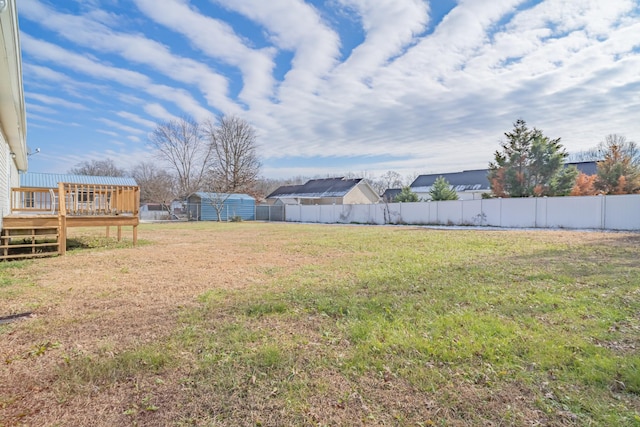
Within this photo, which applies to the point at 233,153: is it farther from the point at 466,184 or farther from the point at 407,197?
the point at 466,184

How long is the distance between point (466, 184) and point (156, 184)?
35.3 m

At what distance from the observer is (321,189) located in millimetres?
34750

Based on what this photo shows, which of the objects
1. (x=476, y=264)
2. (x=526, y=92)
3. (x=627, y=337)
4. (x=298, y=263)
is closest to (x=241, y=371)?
(x=627, y=337)

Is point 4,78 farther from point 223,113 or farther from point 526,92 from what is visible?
point 223,113

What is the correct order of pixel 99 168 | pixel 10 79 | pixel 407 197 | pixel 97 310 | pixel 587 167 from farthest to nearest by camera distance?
pixel 99 168, pixel 587 167, pixel 407 197, pixel 10 79, pixel 97 310

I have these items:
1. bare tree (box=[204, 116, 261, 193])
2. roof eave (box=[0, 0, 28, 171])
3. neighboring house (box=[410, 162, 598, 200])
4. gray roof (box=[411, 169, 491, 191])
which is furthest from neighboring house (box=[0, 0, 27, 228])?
gray roof (box=[411, 169, 491, 191])

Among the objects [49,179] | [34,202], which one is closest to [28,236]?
[34,202]

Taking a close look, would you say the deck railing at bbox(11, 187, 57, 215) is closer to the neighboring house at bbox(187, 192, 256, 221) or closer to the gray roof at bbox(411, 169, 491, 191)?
the neighboring house at bbox(187, 192, 256, 221)

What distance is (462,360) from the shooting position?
7.50 ft

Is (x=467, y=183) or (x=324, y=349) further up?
(x=467, y=183)

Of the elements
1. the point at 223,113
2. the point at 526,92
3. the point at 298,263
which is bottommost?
the point at 298,263

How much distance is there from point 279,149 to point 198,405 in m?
33.8

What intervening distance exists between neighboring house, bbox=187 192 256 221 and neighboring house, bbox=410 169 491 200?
57.8ft

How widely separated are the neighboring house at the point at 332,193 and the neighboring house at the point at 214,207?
6.65m
